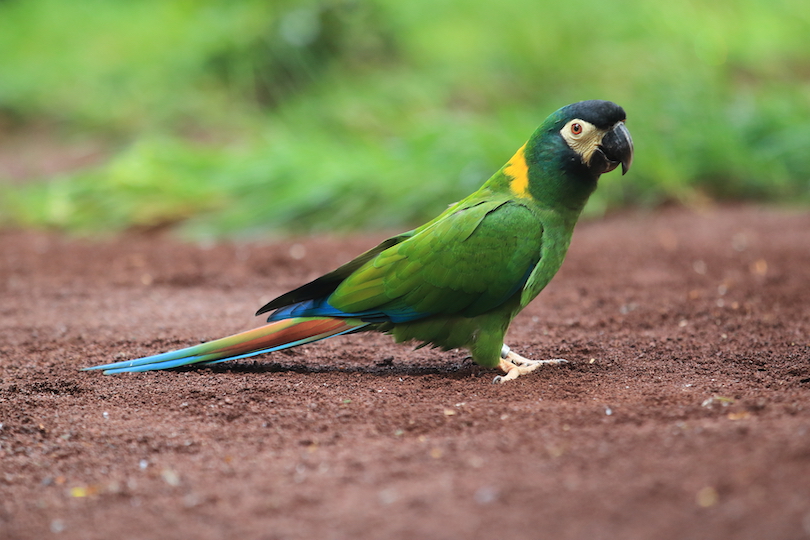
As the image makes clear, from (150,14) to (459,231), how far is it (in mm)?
8904

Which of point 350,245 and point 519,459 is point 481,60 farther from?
point 519,459

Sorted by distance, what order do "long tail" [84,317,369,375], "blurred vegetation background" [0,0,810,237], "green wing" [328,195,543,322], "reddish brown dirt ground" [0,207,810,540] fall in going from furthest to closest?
"blurred vegetation background" [0,0,810,237] → "long tail" [84,317,369,375] → "green wing" [328,195,543,322] → "reddish brown dirt ground" [0,207,810,540]

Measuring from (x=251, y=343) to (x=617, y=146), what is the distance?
1.48m

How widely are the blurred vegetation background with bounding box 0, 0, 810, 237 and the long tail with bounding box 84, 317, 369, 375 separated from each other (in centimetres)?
285

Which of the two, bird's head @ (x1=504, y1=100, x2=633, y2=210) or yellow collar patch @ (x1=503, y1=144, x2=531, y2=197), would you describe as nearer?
bird's head @ (x1=504, y1=100, x2=633, y2=210)

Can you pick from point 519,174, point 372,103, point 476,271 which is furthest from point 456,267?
point 372,103

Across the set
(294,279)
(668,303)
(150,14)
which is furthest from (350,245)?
(150,14)

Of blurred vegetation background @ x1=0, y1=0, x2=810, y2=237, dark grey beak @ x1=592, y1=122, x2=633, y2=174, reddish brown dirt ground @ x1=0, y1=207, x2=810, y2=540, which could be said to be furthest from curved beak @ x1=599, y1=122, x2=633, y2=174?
blurred vegetation background @ x1=0, y1=0, x2=810, y2=237

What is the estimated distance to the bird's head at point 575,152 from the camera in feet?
8.99

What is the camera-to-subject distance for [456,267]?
2734 millimetres

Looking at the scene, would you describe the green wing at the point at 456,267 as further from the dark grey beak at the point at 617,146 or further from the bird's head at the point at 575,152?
the dark grey beak at the point at 617,146

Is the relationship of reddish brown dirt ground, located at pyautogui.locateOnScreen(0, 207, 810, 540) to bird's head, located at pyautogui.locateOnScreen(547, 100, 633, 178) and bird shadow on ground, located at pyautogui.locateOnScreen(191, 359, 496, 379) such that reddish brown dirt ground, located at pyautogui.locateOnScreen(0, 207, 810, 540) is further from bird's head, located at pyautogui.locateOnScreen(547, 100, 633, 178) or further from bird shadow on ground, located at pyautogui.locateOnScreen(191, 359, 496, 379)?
bird's head, located at pyautogui.locateOnScreen(547, 100, 633, 178)

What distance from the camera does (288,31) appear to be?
7.76 metres

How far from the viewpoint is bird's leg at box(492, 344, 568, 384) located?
108 inches
